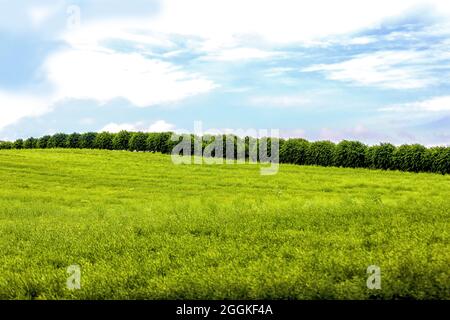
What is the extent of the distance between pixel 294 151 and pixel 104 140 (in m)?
34.1

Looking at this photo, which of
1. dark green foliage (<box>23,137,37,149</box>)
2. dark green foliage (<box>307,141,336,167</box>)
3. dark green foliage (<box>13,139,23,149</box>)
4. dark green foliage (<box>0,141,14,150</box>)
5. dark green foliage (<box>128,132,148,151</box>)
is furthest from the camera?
dark green foliage (<box>0,141,14,150</box>)

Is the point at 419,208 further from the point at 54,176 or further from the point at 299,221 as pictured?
the point at 54,176

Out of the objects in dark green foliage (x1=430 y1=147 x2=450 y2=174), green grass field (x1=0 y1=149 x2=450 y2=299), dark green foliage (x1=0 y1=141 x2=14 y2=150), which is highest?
dark green foliage (x1=0 y1=141 x2=14 y2=150)

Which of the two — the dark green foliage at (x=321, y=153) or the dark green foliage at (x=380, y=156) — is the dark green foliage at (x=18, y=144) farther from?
the dark green foliage at (x=380, y=156)

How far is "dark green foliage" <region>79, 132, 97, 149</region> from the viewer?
8393 cm

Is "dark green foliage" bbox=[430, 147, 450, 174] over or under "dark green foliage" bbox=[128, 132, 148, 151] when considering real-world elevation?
under

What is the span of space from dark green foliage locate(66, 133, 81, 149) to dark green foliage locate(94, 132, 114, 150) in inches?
192

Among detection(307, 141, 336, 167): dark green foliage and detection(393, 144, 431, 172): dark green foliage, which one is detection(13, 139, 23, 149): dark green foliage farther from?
detection(393, 144, 431, 172): dark green foliage

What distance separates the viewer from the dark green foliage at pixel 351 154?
57.1 m

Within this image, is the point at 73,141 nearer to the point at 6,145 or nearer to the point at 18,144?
the point at 18,144

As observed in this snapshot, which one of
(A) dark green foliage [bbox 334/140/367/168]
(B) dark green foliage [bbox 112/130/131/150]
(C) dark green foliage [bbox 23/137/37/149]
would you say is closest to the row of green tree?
(A) dark green foliage [bbox 334/140/367/168]

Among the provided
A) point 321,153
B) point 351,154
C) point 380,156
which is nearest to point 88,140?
point 321,153
